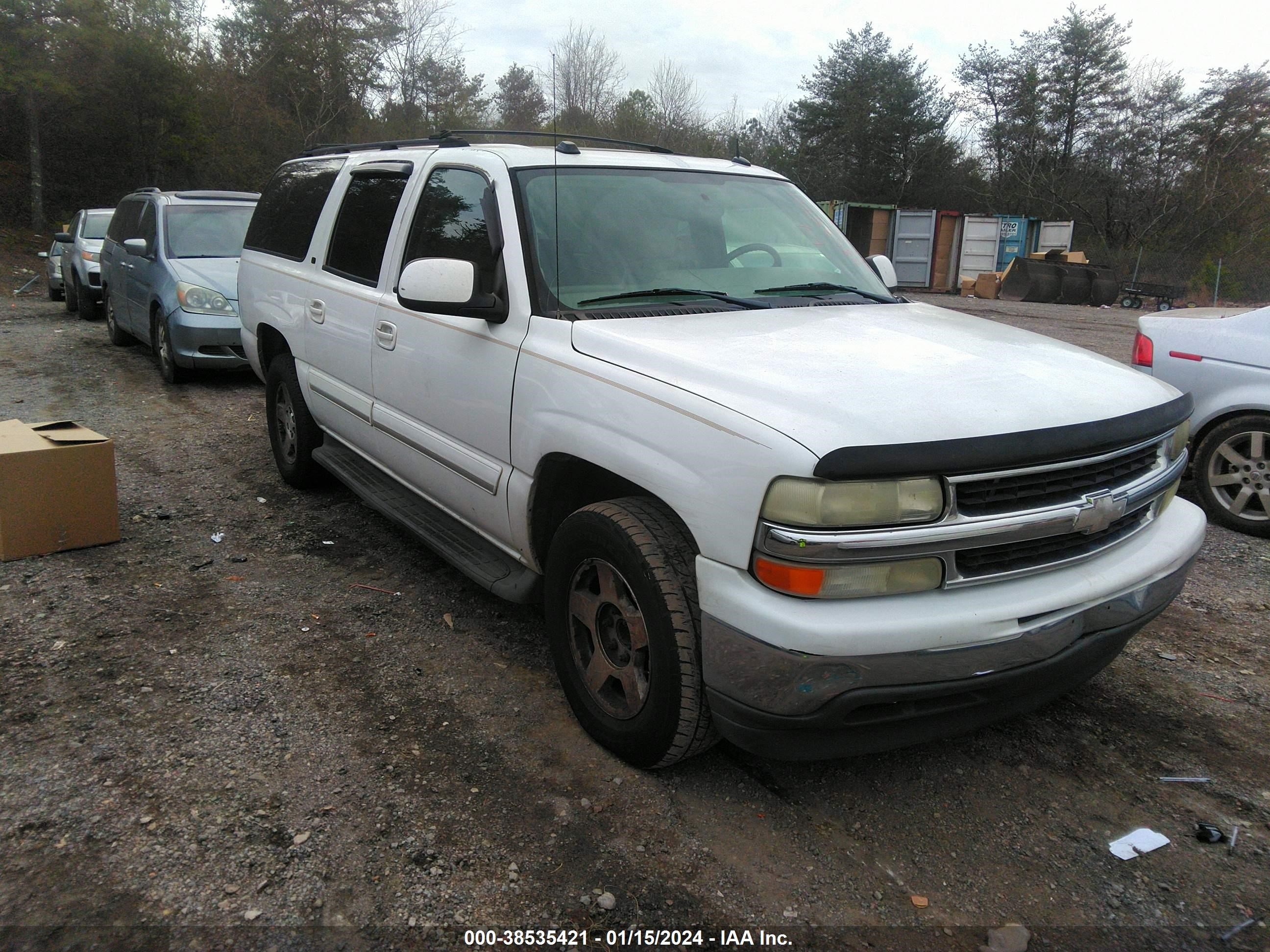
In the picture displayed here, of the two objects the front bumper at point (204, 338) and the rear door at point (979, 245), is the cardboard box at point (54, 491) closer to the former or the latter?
the front bumper at point (204, 338)

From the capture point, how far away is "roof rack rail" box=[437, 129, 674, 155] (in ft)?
13.2

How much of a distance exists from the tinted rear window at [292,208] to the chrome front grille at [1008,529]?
3.87 m

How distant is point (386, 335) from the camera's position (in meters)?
4.07

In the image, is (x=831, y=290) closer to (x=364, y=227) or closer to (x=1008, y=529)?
(x=1008, y=529)

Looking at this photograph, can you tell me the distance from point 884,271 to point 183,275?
7.30 metres

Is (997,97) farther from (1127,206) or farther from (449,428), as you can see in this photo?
(449,428)

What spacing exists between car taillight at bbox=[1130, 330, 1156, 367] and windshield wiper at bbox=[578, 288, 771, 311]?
3.69 metres

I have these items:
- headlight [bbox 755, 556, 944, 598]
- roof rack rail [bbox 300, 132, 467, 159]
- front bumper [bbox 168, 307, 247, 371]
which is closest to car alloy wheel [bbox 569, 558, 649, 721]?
headlight [bbox 755, 556, 944, 598]

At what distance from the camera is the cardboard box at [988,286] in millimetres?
25406

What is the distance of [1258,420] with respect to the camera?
211 inches

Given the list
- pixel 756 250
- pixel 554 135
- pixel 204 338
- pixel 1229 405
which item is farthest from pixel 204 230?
pixel 1229 405

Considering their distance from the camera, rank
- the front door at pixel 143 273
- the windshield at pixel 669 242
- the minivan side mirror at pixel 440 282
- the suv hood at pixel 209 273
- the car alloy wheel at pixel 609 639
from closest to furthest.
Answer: the car alloy wheel at pixel 609 639 < the minivan side mirror at pixel 440 282 < the windshield at pixel 669 242 < the suv hood at pixel 209 273 < the front door at pixel 143 273

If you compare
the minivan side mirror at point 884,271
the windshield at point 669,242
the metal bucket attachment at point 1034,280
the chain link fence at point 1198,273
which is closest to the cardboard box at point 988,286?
the metal bucket attachment at point 1034,280

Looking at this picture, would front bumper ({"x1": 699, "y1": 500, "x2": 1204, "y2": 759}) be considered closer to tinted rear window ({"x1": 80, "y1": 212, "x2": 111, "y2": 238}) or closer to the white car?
the white car
